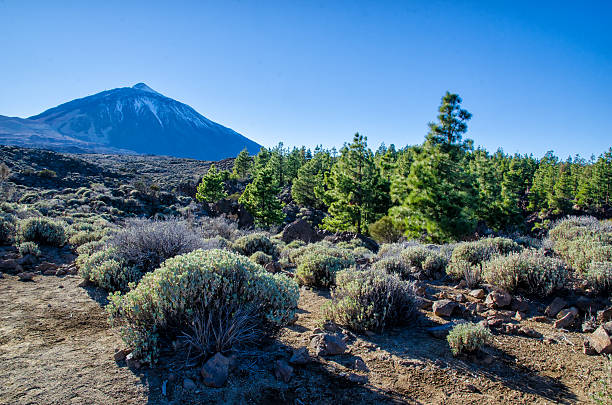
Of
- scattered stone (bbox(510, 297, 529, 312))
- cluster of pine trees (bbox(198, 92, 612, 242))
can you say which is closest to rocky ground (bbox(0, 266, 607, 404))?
scattered stone (bbox(510, 297, 529, 312))

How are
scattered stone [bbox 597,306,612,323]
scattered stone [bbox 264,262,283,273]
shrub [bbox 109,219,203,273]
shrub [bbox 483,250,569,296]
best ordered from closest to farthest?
scattered stone [bbox 597,306,612,323] → shrub [bbox 483,250,569,296] → shrub [bbox 109,219,203,273] → scattered stone [bbox 264,262,283,273]

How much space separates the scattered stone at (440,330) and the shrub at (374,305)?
1.11ft

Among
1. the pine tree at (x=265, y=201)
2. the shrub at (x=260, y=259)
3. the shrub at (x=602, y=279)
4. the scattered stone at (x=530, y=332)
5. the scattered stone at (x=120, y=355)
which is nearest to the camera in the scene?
the scattered stone at (x=120, y=355)

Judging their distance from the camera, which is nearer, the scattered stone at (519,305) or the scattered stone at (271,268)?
the scattered stone at (519,305)

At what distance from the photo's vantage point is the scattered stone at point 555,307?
162 inches

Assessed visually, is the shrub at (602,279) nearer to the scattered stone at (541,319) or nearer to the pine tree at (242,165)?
the scattered stone at (541,319)

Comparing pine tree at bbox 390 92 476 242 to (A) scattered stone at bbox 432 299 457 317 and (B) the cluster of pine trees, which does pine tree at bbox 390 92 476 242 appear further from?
(A) scattered stone at bbox 432 299 457 317

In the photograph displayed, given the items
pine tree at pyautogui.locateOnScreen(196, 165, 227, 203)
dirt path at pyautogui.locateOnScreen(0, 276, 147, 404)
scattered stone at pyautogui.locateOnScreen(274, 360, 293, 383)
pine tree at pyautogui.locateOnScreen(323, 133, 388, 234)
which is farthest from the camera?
pine tree at pyautogui.locateOnScreen(196, 165, 227, 203)

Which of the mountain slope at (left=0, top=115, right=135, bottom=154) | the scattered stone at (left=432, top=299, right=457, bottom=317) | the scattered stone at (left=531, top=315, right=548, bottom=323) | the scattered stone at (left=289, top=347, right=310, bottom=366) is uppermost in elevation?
the mountain slope at (left=0, top=115, right=135, bottom=154)

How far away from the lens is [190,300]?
2.99 metres

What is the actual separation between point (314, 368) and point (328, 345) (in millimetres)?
334

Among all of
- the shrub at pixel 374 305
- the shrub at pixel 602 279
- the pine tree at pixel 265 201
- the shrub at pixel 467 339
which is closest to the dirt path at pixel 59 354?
the shrub at pixel 374 305

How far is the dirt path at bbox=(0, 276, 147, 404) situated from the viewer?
2404mm

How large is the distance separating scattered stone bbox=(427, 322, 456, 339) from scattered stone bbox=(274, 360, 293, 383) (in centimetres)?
186
